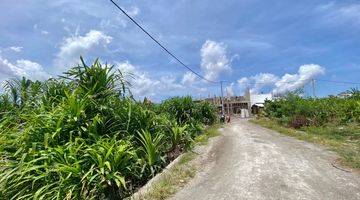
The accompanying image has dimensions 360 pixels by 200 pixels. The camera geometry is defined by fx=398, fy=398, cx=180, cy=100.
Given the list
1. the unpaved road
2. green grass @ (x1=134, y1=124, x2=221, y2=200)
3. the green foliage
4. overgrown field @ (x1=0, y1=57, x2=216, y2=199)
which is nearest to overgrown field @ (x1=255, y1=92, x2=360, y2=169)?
the green foliage

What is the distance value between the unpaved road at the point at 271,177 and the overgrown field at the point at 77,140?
1.13 m

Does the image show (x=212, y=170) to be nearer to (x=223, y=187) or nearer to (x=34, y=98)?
(x=223, y=187)

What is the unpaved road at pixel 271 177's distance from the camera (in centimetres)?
648

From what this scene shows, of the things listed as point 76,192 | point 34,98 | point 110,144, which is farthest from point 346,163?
point 34,98

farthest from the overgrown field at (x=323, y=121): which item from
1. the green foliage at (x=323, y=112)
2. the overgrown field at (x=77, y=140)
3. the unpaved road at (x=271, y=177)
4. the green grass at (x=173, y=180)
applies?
the overgrown field at (x=77, y=140)

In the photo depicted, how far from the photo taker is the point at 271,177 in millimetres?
7391

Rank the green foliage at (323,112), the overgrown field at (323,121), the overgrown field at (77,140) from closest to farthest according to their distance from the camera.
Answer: the overgrown field at (77,140), the overgrown field at (323,121), the green foliage at (323,112)

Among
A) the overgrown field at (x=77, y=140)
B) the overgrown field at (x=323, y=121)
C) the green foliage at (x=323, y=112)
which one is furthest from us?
the green foliage at (x=323, y=112)

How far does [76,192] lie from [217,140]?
8384 millimetres

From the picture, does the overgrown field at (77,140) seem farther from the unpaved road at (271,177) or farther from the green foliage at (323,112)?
the green foliage at (323,112)

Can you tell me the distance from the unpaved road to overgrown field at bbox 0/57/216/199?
1.13 meters

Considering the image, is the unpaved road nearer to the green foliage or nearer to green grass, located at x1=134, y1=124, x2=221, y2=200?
green grass, located at x1=134, y1=124, x2=221, y2=200

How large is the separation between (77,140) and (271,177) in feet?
11.7

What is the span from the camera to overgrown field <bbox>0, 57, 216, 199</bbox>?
624 centimetres
